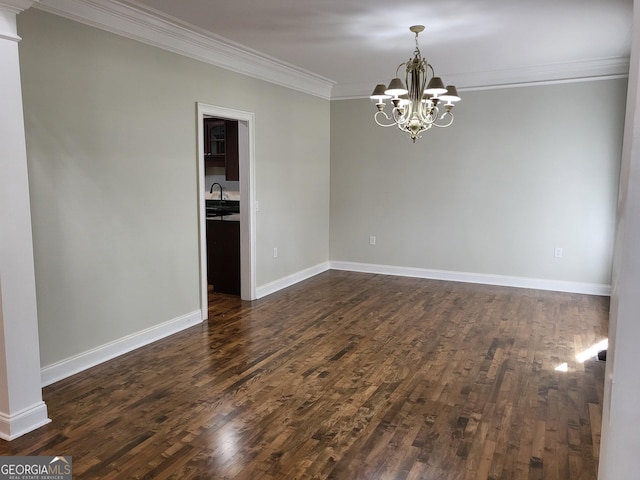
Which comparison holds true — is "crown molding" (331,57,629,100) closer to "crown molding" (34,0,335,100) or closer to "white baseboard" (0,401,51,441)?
"crown molding" (34,0,335,100)

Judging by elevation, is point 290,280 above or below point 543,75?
below

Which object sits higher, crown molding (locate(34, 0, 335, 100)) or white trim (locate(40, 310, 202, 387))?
crown molding (locate(34, 0, 335, 100))

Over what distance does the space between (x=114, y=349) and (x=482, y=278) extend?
445 cm

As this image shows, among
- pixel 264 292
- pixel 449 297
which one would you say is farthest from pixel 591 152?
pixel 264 292

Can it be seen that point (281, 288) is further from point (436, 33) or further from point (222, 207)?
point (436, 33)

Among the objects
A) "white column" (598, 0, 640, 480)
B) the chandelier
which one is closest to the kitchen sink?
the chandelier

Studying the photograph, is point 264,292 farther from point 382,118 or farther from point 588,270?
point 588,270

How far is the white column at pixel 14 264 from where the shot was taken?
2461 millimetres

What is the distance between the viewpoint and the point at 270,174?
5637 mm

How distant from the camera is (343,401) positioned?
3102mm

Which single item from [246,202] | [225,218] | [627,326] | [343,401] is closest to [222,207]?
[225,218]

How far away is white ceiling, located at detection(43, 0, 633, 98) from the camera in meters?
3.57

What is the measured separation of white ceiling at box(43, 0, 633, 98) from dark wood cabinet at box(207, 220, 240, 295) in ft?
6.42

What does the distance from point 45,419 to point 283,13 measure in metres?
3.15
